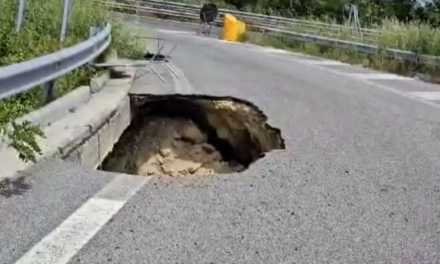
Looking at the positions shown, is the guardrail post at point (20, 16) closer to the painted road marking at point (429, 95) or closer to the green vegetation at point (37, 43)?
the green vegetation at point (37, 43)

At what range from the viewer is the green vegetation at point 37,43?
18.0ft

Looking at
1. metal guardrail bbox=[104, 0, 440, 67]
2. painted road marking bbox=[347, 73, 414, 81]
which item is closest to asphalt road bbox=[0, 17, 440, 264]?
painted road marking bbox=[347, 73, 414, 81]

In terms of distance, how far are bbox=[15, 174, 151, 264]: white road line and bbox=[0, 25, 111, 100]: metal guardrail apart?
110 centimetres

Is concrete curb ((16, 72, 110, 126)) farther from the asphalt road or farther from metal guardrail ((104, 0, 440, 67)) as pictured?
metal guardrail ((104, 0, 440, 67))

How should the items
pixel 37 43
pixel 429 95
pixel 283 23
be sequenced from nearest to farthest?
1. pixel 37 43
2. pixel 429 95
3. pixel 283 23

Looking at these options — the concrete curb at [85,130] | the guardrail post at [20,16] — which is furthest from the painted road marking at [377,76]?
the guardrail post at [20,16]

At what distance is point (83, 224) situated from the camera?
176 inches

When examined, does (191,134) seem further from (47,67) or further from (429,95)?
(429,95)

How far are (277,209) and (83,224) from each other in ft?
4.23

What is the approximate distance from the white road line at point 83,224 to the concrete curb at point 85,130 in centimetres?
75

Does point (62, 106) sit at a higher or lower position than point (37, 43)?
lower

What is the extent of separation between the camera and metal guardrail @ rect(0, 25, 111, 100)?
5.65 meters

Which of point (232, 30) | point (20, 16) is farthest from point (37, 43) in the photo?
point (232, 30)

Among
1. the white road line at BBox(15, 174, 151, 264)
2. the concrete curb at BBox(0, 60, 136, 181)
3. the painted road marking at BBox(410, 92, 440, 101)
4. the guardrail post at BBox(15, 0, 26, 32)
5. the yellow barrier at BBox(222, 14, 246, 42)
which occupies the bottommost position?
the yellow barrier at BBox(222, 14, 246, 42)
